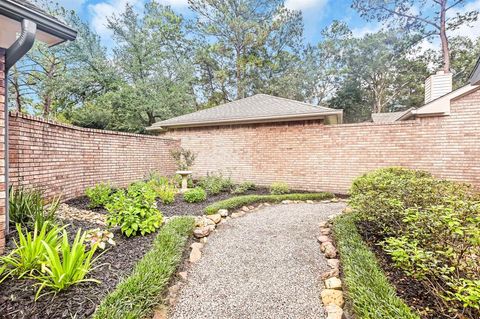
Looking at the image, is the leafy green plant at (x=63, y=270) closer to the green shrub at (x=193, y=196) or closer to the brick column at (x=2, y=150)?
the brick column at (x=2, y=150)

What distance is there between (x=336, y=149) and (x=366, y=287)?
6064 mm

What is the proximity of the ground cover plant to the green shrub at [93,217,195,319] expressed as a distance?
237cm

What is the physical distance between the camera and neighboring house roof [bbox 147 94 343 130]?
771 centimetres

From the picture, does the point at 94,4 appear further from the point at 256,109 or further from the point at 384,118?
the point at 384,118

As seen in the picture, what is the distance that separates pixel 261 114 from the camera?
830 centimetres

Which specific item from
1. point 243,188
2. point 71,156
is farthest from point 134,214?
point 243,188

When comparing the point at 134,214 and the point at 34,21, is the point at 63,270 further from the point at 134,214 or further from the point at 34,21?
the point at 34,21

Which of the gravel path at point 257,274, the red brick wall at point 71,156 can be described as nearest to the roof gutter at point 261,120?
the red brick wall at point 71,156

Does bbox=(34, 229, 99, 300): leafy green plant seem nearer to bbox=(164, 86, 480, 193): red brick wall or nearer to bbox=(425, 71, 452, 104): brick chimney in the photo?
bbox=(164, 86, 480, 193): red brick wall

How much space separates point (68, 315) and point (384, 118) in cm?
1652

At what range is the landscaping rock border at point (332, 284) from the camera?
2210 millimetres

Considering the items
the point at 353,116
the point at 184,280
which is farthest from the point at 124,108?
the point at 353,116

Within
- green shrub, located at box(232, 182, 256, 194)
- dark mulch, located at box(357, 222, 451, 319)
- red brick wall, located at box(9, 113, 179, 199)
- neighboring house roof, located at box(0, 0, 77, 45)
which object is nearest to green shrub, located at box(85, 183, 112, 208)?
red brick wall, located at box(9, 113, 179, 199)

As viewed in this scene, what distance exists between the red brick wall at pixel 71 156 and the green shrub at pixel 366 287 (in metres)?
5.40
